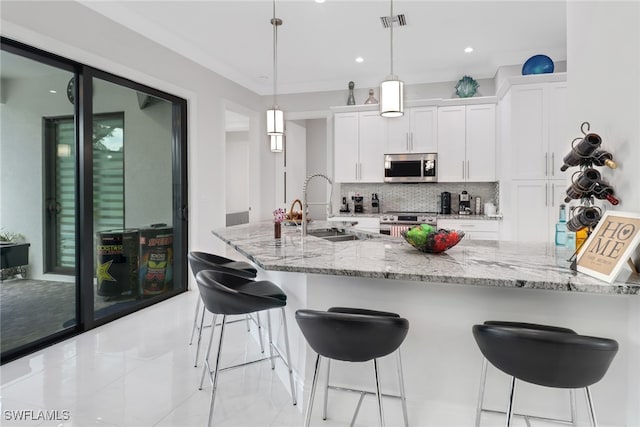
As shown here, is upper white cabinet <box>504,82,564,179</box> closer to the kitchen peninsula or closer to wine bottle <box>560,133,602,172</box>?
the kitchen peninsula

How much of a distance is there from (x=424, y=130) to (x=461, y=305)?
3.82m

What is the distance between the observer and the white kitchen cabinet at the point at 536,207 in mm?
4176

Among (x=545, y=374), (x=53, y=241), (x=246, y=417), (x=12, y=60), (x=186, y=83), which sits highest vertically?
(x=186, y=83)

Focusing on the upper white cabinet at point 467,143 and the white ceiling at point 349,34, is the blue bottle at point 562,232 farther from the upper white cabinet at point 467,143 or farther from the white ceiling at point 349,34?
the upper white cabinet at point 467,143

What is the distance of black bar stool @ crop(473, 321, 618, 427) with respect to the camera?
1172mm

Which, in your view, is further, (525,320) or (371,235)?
(371,235)

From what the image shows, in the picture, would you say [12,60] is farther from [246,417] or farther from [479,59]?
[479,59]

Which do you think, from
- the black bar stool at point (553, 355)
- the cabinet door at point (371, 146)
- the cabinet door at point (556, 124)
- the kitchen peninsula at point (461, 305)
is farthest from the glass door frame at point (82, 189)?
the cabinet door at point (556, 124)

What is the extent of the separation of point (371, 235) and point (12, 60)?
296 centimetres

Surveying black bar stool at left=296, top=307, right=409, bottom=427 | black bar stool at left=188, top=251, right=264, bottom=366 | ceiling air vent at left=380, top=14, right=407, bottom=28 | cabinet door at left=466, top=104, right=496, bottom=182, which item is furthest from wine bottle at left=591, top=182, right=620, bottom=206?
cabinet door at left=466, top=104, right=496, bottom=182

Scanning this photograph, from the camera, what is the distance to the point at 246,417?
79.4 inches

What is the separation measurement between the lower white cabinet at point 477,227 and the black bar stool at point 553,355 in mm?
3630

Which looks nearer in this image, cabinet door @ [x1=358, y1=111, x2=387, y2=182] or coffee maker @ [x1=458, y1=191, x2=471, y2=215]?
coffee maker @ [x1=458, y1=191, x2=471, y2=215]

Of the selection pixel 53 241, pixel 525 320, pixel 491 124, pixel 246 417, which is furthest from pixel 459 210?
pixel 53 241
